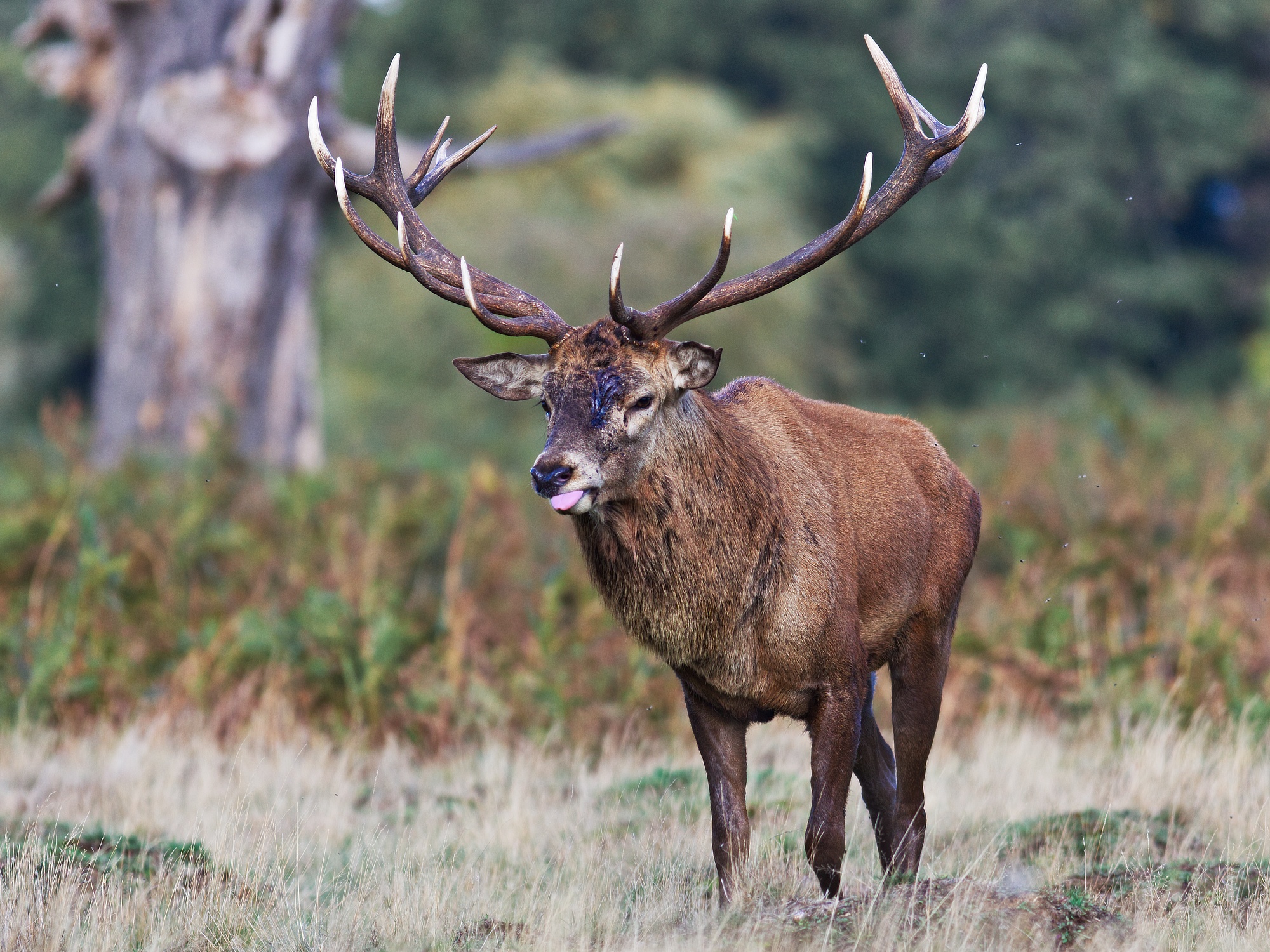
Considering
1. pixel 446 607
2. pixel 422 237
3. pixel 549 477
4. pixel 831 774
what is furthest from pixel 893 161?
pixel 549 477

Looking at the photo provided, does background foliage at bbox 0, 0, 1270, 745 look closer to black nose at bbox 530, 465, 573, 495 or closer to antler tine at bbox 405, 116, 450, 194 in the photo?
antler tine at bbox 405, 116, 450, 194

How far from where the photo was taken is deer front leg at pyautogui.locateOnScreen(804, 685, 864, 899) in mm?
5090

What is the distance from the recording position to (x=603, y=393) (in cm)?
505

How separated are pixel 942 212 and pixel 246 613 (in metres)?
32.3

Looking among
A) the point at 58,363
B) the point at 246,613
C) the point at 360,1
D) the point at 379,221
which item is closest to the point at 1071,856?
the point at 246,613

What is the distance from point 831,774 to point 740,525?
0.89 meters

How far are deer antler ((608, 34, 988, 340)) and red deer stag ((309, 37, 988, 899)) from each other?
1 centimetres

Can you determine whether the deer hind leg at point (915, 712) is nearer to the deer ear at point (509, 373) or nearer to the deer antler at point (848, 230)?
the deer antler at point (848, 230)

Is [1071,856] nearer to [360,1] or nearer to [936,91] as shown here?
[360,1]

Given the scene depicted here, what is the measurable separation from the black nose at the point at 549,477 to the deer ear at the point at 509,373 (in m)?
0.62

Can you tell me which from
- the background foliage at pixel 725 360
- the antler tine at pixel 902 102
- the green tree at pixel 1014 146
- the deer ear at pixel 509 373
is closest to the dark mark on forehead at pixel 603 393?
the deer ear at pixel 509 373

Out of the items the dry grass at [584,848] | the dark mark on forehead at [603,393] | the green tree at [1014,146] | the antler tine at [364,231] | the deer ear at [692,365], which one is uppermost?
the green tree at [1014,146]

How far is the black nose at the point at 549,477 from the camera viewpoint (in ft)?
15.6

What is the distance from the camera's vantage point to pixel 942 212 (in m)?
38.4
